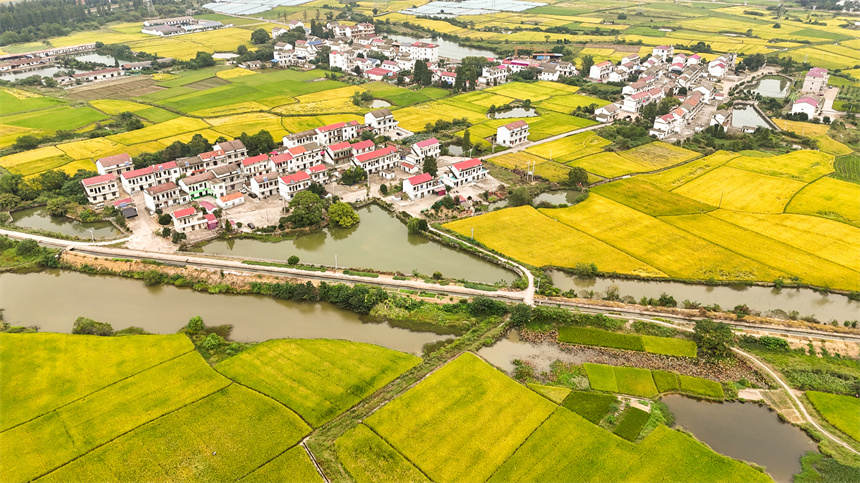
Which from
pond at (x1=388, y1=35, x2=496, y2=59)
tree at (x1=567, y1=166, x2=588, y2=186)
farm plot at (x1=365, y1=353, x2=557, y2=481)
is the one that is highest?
pond at (x1=388, y1=35, x2=496, y2=59)

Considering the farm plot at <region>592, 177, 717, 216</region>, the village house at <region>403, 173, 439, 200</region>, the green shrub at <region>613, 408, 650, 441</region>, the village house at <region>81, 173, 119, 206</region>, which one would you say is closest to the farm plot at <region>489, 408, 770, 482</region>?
the green shrub at <region>613, 408, 650, 441</region>

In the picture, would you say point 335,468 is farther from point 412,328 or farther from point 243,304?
point 243,304

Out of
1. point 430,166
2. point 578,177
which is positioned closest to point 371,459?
point 430,166

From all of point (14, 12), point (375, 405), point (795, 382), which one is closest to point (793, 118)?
point (795, 382)

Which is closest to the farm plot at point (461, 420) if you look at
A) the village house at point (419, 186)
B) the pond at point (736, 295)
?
the pond at point (736, 295)

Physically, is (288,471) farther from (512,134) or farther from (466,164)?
(512,134)

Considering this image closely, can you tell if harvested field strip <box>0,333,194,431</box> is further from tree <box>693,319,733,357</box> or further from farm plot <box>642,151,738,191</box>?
farm plot <box>642,151,738,191</box>
